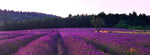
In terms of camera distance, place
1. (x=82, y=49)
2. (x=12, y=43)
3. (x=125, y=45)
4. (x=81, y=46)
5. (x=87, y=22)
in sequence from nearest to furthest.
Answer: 1. (x=82, y=49)
2. (x=81, y=46)
3. (x=125, y=45)
4. (x=12, y=43)
5. (x=87, y=22)

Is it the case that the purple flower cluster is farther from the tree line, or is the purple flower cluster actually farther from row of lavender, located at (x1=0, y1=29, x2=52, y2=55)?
the tree line

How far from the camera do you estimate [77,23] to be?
80750mm

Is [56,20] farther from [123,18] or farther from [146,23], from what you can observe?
[146,23]

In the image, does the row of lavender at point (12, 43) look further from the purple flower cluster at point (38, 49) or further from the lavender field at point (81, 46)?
the purple flower cluster at point (38, 49)

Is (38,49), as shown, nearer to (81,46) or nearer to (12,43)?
(81,46)

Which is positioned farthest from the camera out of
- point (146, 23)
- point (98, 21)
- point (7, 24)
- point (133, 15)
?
point (133, 15)

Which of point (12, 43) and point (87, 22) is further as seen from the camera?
point (87, 22)

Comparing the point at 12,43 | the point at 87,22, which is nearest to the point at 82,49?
the point at 12,43

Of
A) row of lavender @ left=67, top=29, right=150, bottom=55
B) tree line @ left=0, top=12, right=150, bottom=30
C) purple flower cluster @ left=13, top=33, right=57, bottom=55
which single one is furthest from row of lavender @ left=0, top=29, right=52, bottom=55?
tree line @ left=0, top=12, right=150, bottom=30

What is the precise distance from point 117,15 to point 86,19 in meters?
19.1

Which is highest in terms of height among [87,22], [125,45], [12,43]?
[87,22]

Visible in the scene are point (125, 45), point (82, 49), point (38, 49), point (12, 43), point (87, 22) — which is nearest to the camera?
point (82, 49)

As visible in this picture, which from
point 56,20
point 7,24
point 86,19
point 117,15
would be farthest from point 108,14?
point 7,24

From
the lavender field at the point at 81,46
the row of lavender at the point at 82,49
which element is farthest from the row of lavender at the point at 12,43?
the row of lavender at the point at 82,49
